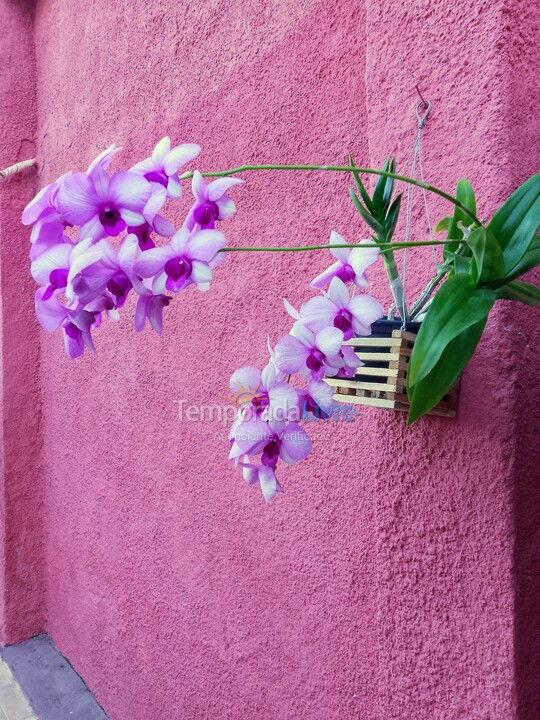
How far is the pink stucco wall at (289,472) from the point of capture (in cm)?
77

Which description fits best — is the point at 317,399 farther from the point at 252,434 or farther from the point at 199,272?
the point at 199,272

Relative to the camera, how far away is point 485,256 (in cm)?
57

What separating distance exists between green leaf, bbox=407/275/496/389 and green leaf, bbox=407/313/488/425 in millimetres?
33

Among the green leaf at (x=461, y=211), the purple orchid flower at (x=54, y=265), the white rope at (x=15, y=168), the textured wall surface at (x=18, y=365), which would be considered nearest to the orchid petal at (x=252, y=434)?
the purple orchid flower at (x=54, y=265)

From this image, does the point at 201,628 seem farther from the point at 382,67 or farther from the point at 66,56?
the point at 66,56

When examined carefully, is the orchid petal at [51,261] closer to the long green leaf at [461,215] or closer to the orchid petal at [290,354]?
the orchid petal at [290,354]

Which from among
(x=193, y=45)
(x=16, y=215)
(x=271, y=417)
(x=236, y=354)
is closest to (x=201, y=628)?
(x=236, y=354)

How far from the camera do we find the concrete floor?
2.34m

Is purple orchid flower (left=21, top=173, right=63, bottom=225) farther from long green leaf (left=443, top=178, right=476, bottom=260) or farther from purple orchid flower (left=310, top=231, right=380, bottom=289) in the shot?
long green leaf (left=443, top=178, right=476, bottom=260)

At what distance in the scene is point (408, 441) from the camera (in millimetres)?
884

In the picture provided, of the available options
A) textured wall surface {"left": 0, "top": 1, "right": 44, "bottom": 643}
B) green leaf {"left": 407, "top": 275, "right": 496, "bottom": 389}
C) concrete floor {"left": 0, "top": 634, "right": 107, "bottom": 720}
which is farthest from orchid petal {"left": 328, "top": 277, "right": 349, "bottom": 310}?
textured wall surface {"left": 0, "top": 1, "right": 44, "bottom": 643}

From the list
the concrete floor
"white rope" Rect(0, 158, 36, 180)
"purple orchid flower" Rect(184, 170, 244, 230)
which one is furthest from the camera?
"white rope" Rect(0, 158, 36, 180)

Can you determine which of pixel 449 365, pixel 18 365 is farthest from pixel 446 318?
pixel 18 365

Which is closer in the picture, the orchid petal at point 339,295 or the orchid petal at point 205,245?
the orchid petal at point 205,245
